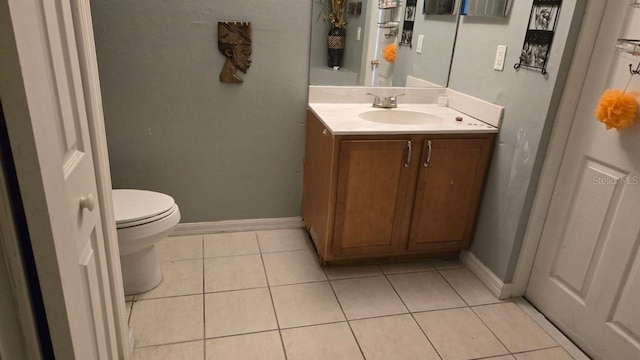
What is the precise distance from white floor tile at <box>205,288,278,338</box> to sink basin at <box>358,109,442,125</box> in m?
1.13

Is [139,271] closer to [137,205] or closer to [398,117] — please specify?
[137,205]

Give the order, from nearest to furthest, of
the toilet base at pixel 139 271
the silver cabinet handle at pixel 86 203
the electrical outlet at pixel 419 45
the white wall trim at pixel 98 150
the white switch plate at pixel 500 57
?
the silver cabinet handle at pixel 86 203
the white wall trim at pixel 98 150
the toilet base at pixel 139 271
the white switch plate at pixel 500 57
the electrical outlet at pixel 419 45

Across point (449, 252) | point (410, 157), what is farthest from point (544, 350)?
point (410, 157)

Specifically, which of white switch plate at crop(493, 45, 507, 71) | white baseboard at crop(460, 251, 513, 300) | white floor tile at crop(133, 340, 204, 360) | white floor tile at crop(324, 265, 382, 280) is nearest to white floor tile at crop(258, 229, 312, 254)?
white floor tile at crop(324, 265, 382, 280)

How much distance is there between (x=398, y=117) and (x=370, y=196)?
0.60 metres

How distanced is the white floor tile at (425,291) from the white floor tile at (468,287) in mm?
38

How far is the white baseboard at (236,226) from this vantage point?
264 centimetres

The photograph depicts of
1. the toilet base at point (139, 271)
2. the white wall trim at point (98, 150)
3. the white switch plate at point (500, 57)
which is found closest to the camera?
the white wall trim at point (98, 150)

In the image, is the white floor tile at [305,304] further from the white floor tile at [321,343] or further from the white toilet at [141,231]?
the white toilet at [141,231]

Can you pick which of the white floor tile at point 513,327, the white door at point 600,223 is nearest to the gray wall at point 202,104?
the white floor tile at point 513,327

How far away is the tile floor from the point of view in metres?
1.83

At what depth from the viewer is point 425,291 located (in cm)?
227

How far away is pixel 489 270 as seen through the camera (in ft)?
7.59

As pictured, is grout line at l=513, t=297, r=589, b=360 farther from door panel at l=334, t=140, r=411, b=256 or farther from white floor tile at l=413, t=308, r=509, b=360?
door panel at l=334, t=140, r=411, b=256
